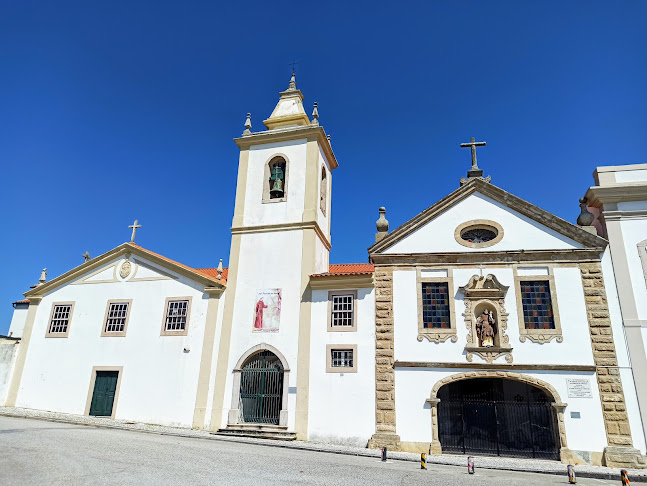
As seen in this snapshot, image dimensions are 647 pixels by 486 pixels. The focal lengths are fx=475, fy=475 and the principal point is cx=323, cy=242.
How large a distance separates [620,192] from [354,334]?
10.7 metres

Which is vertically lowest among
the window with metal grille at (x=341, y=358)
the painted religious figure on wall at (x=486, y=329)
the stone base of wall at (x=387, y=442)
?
the stone base of wall at (x=387, y=442)

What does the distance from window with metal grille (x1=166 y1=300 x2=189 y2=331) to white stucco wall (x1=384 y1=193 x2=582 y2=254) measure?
28.9ft

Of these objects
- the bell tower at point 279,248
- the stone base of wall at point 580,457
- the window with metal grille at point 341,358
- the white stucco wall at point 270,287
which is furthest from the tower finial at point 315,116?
the stone base of wall at point 580,457

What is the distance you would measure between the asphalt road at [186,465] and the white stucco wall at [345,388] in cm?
234

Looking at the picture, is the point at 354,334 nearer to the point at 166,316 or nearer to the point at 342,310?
the point at 342,310

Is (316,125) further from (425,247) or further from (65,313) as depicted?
(65,313)

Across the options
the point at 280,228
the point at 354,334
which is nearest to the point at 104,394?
the point at 280,228

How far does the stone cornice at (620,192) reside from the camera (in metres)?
16.6

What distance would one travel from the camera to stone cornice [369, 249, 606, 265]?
648 inches

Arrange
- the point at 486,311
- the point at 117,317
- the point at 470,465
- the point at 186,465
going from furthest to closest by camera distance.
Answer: the point at 117,317
the point at 486,311
the point at 470,465
the point at 186,465

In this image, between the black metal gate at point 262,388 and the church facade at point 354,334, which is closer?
the church facade at point 354,334

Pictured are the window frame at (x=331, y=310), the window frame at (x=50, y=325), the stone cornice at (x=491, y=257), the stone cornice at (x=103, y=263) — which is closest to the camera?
the stone cornice at (x=491, y=257)

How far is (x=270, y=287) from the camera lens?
750 inches

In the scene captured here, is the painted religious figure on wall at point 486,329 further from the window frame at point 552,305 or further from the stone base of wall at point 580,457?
the stone base of wall at point 580,457
